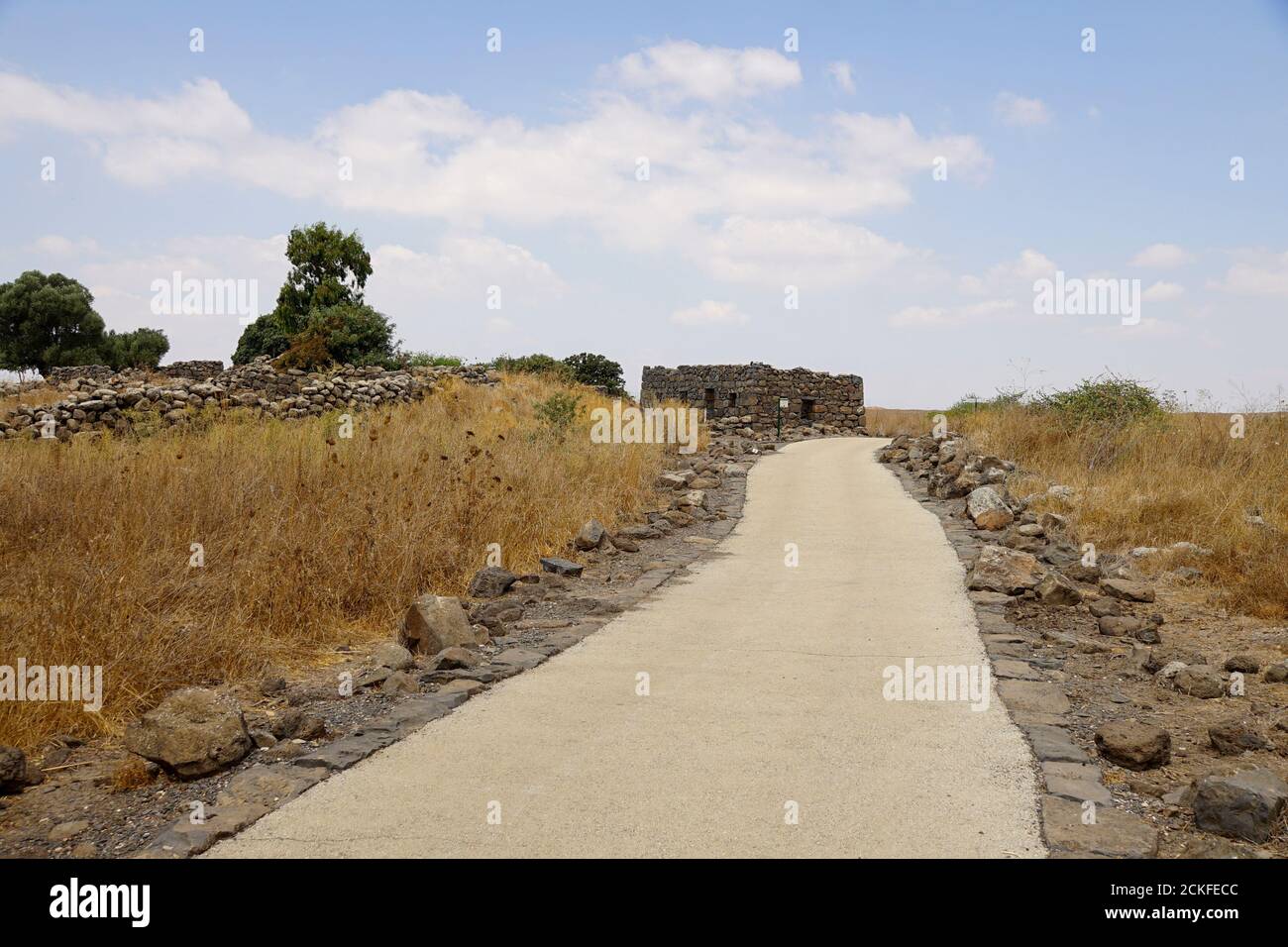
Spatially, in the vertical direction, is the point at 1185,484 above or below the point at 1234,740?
above

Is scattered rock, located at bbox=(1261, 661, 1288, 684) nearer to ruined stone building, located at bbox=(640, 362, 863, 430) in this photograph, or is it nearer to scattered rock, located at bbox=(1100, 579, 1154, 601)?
scattered rock, located at bbox=(1100, 579, 1154, 601)

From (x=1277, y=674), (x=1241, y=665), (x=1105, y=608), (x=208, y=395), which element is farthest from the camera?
(x=208, y=395)

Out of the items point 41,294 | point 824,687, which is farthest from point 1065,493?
Answer: point 41,294

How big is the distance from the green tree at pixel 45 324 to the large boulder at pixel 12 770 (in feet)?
157

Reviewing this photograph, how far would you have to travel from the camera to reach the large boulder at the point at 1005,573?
853 cm

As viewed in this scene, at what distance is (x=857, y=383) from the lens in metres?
34.8

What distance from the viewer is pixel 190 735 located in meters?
4.30

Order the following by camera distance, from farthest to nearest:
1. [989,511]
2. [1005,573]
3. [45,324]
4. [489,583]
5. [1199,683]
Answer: [45,324] → [989,511] → [1005,573] → [489,583] → [1199,683]

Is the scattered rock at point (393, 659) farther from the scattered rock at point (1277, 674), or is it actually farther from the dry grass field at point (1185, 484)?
A: the dry grass field at point (1185, 484)

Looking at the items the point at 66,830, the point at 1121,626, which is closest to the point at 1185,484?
the point at 1121,626

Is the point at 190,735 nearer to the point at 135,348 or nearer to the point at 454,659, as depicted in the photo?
the point at 454,659

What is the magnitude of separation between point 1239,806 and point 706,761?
2248 millimetres

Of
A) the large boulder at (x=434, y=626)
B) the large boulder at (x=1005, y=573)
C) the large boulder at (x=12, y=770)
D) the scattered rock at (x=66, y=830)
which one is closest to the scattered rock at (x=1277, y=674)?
the large boulder at (x=1005, y=573)
